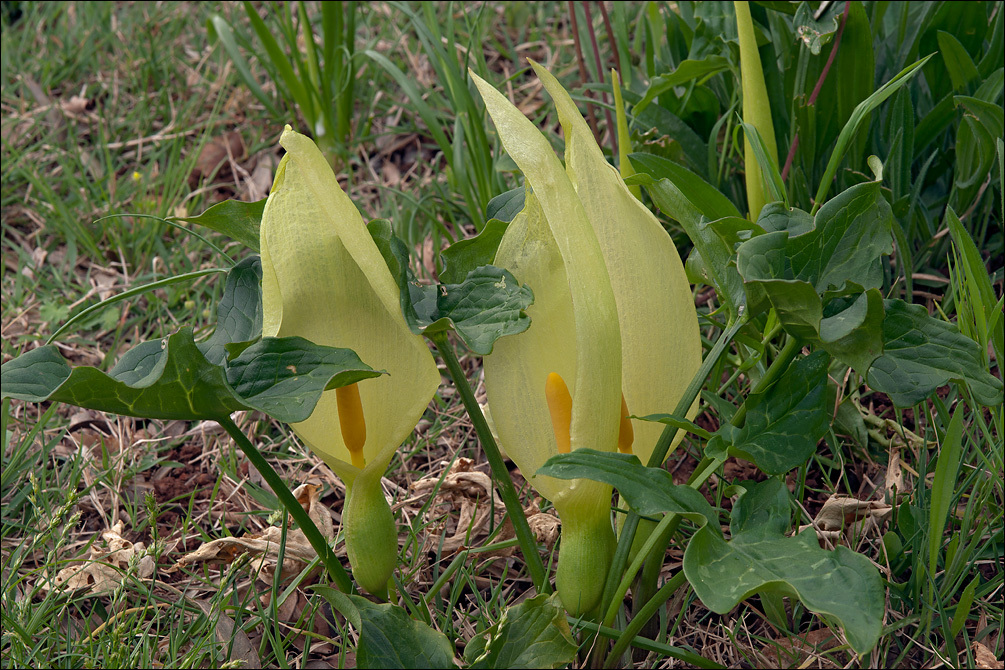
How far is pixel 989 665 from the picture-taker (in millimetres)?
865

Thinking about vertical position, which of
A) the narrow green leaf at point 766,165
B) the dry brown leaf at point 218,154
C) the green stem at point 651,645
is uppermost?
the narrow green leaf at point 766,165

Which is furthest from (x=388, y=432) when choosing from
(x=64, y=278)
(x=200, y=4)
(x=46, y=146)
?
(x=200, y=4)

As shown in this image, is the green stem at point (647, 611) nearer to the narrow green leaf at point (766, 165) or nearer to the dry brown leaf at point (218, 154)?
the narrow green leaf at point (766, 165)

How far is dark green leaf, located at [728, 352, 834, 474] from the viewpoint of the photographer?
2.35 ft

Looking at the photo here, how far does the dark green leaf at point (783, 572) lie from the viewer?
61 centimetres

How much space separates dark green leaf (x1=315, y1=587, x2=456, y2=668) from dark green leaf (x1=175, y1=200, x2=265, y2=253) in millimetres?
377

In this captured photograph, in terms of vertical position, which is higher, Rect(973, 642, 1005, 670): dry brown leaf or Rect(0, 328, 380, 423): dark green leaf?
Rect(0, 328, 380, 423): dark green leaf

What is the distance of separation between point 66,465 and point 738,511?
941mm

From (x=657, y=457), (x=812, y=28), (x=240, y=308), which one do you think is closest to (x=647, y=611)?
(x=657, y=457)

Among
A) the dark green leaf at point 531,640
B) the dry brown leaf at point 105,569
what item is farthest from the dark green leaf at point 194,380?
the dry brown leaf at point 105,569

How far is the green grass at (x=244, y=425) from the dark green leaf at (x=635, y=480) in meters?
0.18

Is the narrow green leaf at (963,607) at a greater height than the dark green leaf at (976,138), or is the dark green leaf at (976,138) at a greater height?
the dark green leaf at (976,138)

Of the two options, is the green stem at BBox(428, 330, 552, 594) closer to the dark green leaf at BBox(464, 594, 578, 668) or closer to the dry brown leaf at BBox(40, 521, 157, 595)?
the dark green leaf at BBox(464, 594, 578, 668)

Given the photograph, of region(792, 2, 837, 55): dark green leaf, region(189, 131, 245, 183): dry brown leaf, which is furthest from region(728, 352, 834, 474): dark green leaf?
region(189, 131, 245, 183): dry brown leaf
